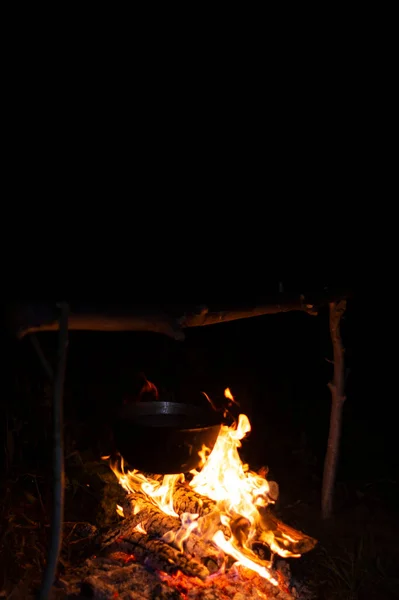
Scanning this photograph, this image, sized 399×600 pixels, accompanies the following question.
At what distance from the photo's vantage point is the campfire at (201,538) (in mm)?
3035

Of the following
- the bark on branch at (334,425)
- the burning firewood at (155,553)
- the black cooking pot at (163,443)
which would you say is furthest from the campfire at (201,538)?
the bark on branch at (334,425)

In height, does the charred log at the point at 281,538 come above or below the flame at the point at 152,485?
below

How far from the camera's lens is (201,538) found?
3.35 metres

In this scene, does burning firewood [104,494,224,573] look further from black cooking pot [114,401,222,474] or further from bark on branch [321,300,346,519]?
bark on branch [321,300,346,519]

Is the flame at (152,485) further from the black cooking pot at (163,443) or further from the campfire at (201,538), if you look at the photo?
the black cooking pot at (163,443)

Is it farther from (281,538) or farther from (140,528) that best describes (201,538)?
(281,538)

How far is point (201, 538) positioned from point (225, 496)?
1.33 ft

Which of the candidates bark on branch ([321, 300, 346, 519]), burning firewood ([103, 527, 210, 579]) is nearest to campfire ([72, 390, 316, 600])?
burning firewood ([103, 527, 210, 579])

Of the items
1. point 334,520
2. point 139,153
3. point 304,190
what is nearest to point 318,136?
point 304,190

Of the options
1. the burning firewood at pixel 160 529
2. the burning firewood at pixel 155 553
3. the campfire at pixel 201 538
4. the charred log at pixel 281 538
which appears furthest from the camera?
the charred log at pixel 281 538

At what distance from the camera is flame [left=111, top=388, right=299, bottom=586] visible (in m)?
3.35

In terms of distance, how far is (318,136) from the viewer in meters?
10.5

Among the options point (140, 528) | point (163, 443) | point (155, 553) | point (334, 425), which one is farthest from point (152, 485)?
point (334, 425)

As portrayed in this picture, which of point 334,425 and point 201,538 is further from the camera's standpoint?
point 334,425
